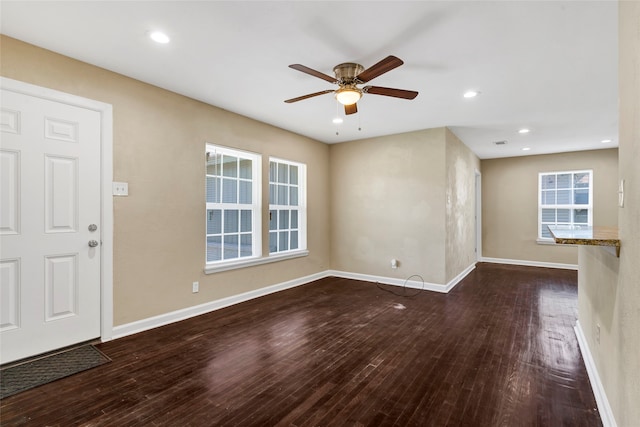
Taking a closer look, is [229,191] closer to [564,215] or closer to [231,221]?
[231,221]

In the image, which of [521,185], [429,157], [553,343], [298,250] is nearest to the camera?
[553,343]

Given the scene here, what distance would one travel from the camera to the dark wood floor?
1869 mm

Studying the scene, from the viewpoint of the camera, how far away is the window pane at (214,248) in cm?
389

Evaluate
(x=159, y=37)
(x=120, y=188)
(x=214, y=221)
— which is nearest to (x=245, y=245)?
(x=214, y=221)

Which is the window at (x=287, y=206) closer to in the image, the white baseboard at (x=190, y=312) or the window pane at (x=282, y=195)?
the window pane at (x=282, y=195)

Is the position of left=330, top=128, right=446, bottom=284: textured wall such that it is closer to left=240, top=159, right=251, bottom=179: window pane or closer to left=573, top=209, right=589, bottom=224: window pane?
left=240, top=159, right=251, bottom=179: window pane

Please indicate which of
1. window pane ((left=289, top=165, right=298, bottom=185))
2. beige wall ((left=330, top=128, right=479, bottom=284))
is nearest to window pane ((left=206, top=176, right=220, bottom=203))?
window pane ((left=289, top=165, right=298, bottom=185))

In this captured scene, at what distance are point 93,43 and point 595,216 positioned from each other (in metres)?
8.54

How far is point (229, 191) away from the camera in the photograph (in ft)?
13.6

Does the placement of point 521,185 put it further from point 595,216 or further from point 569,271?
point 569,271

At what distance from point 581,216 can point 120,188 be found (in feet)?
27.1

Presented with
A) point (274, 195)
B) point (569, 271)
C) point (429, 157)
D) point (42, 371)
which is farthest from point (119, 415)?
point (569, 271)

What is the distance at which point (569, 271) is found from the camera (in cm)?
636

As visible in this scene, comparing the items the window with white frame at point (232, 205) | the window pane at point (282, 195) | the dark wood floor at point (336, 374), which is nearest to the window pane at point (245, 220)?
the window with white frame at point (232, 205)
